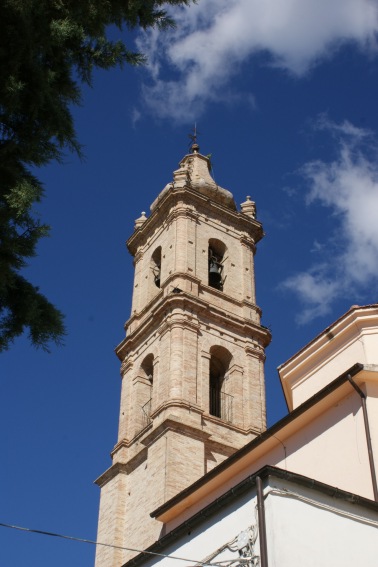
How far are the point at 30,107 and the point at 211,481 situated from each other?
1018 centimetres

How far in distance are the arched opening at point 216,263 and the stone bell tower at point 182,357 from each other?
0.16ft

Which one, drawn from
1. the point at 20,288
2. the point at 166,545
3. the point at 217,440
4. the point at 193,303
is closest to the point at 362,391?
the point at 166,545

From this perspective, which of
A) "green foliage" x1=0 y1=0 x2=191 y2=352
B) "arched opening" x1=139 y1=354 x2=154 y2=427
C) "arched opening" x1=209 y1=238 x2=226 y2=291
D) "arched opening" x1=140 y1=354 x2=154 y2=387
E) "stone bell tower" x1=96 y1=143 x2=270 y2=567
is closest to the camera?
"green foliage" x1=0 y1=0 x2=191 y2=352

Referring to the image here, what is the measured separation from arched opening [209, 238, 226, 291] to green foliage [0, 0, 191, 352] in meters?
21.0

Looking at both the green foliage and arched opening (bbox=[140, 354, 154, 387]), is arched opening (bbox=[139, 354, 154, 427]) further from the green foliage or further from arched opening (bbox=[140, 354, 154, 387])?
the green foliage

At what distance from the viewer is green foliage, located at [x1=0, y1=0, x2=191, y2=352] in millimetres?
8625

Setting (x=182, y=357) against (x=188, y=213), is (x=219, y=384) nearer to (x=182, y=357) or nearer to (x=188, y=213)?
(x=182, y=357)

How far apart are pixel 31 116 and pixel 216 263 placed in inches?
868

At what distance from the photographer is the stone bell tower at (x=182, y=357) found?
23.5 m

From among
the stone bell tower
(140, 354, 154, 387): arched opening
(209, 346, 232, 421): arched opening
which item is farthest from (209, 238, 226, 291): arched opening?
(140, 354, 154, 387): arched opening

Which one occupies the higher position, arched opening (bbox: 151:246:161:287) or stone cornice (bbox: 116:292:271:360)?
arched opening (bbox: 151:246:161:287)

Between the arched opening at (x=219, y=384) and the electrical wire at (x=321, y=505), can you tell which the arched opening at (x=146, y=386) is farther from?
the electrical wire at (x=321, y=505)

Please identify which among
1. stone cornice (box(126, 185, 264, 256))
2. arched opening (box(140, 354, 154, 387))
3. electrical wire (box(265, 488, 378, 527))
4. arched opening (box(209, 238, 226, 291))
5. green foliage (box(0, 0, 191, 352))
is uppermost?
stone cornice (box(126, 185, 264, 256))

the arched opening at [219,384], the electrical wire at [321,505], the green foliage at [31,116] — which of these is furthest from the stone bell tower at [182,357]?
the green foliage at [31,116]
